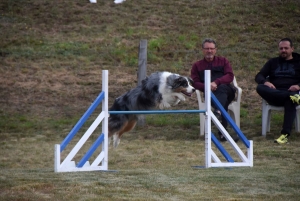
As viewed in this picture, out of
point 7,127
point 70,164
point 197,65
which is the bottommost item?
point 7,127

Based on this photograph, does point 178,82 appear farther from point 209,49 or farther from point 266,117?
point 266,117

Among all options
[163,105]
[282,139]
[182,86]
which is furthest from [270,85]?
[163,105]

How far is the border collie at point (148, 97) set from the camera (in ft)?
24.6

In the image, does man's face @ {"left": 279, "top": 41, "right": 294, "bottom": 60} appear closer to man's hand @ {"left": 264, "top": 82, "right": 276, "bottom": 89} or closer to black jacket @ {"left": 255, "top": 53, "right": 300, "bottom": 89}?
black jacket @ {"left": 255, "top": 53, "right": 300, "bottom": 89}

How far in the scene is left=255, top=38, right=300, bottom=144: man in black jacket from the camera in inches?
321

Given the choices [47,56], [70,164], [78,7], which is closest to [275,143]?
[70,164]

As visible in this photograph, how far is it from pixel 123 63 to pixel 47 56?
4.81ft

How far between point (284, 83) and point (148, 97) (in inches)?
76.2

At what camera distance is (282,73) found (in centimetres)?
847

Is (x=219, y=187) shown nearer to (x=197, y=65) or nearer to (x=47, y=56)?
(x=197, y=65)

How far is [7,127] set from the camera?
9.66m

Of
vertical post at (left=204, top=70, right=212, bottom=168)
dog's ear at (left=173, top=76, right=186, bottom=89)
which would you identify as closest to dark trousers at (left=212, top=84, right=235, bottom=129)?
dog's ear at (left=173, top=76, right=186, bottom=89)

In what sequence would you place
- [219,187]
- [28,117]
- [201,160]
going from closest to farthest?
[219,187] < [201,160] < [28,117]

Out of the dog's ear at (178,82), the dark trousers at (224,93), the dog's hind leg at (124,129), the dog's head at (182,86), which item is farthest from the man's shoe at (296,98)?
the dog's hind leg at (124,129)
